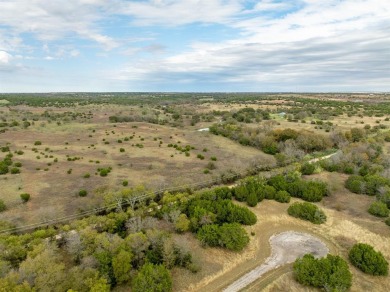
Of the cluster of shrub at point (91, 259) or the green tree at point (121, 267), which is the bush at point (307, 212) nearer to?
the cluster of shrub at point (91, 259)

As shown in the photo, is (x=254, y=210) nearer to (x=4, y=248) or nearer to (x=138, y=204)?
(x=138, y=204)

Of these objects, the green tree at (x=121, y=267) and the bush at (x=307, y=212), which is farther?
the bush at (x=307, y=212)

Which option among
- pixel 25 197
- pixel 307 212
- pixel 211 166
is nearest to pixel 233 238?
pixel 307 212

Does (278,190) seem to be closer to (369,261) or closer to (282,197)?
(282,197)

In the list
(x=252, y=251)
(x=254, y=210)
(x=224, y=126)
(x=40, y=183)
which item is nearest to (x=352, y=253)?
(x=252, y=251)

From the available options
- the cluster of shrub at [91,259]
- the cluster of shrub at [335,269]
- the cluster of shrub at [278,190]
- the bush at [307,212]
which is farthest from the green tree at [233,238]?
the bush at [307,212]
